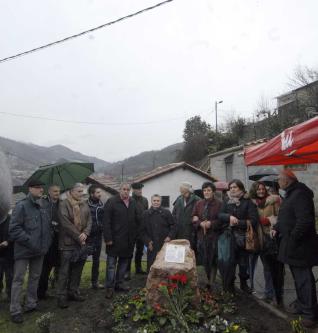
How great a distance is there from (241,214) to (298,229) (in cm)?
109

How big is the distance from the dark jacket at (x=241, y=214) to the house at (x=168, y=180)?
17.8 m

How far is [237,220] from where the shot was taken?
5.11 metres

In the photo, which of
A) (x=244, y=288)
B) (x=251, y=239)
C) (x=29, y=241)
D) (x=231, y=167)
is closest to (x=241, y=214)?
(x=251, y=239)

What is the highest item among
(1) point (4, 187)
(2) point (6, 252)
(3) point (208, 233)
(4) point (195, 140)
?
(4) point (195, 140)

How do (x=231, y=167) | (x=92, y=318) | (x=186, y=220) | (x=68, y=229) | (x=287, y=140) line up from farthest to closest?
(x=231, y=167), (x=186, y=220), (x=68, y=229), (x=92, y=318), (x=287, y=140)

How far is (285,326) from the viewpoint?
423cm

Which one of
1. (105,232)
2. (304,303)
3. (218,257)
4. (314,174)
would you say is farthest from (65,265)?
(314,174)

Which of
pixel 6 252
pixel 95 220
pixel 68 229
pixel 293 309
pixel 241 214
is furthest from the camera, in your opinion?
pixel 95 220

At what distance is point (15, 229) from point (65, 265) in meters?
1.01

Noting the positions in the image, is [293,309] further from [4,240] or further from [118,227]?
[4,240]

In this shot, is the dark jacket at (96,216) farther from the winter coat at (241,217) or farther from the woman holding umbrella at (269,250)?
the woman holding umbrella at (269,250)

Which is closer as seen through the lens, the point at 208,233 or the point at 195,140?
the point at 208,233

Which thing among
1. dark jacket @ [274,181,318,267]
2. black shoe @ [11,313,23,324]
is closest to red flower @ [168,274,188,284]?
dark jacket @ [274,181,318,267]

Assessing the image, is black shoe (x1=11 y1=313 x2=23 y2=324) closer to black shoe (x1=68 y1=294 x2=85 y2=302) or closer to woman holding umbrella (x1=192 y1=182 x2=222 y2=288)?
black shoe (x1=68 y1=294 x2=85 y2=302)
